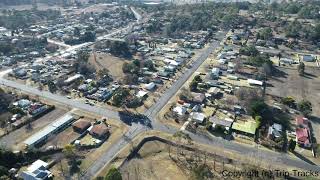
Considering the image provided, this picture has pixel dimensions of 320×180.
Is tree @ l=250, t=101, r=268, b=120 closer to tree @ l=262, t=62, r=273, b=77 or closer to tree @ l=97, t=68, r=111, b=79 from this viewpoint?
tree @ l=262, t=62, r=273, b=77

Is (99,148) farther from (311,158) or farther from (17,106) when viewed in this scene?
(311,158)

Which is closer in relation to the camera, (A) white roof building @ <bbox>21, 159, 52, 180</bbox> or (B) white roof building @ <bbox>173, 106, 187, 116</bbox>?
(A) white roof building @ <bbox>21, 159, 52, 180</bbox>

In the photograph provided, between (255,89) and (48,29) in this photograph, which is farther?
(48,29)

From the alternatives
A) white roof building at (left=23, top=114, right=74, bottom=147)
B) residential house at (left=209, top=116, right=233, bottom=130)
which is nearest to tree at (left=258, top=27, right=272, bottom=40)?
residential house at (left=209, top=116, right=233, bottom=130)

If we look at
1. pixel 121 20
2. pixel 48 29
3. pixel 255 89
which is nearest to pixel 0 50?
pixel 48 29

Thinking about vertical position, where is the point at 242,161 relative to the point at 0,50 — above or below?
below

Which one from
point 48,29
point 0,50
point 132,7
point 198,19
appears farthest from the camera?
point 132,7
